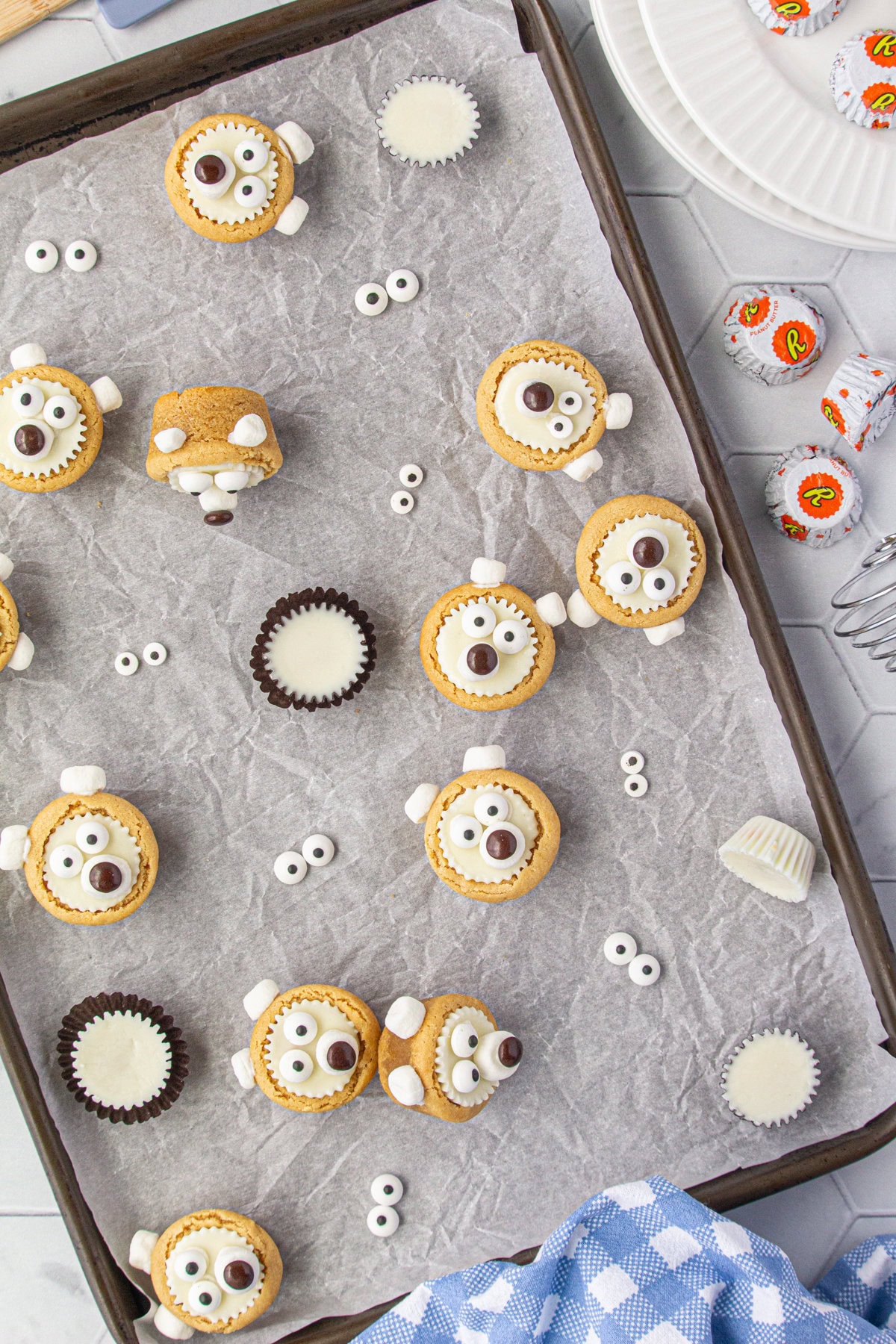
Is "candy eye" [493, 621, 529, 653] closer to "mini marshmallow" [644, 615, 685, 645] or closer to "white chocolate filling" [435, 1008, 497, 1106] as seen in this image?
"mini marshmallow" [644, 615, 685, 645]

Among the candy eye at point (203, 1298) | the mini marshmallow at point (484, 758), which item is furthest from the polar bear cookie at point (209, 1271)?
the mini marshmallow at point (484, 758)

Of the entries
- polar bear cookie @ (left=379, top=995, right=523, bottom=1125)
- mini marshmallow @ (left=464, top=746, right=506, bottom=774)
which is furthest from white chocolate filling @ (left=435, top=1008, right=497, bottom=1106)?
mini marshmallow @ (left=464, top=746, right=506, bottom=774)

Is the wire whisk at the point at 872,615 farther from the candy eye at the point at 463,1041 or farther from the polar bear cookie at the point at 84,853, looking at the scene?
the polar bear cookie at the point at 84,853

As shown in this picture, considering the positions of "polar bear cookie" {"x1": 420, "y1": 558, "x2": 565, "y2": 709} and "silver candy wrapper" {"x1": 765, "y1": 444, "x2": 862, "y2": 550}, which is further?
"silver candy wrapper" {"x1": 765, "y1": 444, "x2": 862, "y2": 550}

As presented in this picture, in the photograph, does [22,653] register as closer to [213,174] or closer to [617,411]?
[213,174]

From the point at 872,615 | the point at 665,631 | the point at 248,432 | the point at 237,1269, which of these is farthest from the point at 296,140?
the point at 237,1269
